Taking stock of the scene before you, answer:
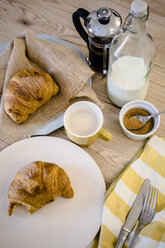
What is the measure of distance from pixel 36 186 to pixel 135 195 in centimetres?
31

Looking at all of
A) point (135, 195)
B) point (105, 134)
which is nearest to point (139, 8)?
point (105, 134)

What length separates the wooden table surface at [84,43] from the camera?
957 millimetres

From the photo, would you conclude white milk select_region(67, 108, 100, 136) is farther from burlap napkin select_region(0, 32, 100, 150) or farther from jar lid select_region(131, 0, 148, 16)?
jar lid select_region(131, 0, 148, 16)

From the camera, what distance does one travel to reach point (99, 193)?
0.88 metres

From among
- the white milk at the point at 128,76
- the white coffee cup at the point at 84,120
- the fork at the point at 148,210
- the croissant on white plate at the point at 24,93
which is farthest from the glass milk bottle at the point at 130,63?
the fork at the point at 148,210

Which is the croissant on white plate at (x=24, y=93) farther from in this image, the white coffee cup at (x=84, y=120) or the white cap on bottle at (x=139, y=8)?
the white cap on bottle at (x=139, y=8)

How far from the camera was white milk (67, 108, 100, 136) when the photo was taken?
0.93 meters

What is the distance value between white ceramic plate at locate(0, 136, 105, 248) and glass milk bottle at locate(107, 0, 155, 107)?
0.82ft

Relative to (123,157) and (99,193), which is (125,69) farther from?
(99,193)

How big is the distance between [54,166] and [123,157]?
25 cm

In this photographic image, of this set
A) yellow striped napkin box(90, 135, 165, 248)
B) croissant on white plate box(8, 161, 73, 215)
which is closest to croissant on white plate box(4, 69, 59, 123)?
croissant on white plate box(8, 161, 73, 215)

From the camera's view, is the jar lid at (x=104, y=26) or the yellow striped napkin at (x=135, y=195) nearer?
the yellow striped napkin at (x=135, y=195)

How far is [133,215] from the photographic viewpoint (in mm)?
850

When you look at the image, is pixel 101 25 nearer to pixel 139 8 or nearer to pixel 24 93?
pixel 139 8
